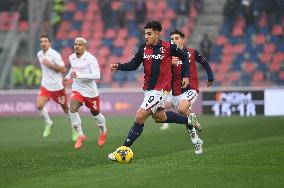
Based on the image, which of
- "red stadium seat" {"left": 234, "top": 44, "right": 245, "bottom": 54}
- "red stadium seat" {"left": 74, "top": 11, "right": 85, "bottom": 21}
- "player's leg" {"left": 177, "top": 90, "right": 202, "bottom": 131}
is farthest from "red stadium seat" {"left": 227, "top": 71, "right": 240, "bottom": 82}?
"player's leg" {"left": 177, "top": 90, "right": 202, "bottom": 131}

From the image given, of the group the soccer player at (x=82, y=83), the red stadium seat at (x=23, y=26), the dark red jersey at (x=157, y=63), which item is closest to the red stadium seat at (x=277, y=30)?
the red stadium seat at (x=23, y=26)

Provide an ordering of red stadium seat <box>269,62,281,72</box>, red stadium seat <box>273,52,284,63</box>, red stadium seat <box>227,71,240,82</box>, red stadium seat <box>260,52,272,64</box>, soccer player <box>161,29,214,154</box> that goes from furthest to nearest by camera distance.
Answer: red stadium seat <box>260,52,272,64</box>, red stadium seat <box>273,52,284,63</box>, red stadium seat <box>269,62,281,72</box>, red stadium seat <box>227,71,240,82</box>, soccer player <box>161,29,214,154</box>

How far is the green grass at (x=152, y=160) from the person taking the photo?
29.5 ft

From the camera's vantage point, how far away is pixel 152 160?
38.0 ft

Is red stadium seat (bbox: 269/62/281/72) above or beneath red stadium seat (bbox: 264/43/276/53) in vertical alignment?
beneath

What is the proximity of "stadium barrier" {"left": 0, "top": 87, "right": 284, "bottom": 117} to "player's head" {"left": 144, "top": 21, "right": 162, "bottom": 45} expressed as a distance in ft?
49.8

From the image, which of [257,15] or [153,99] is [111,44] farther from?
[153,99]

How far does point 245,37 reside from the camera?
3127 cm

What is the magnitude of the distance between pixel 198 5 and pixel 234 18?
70.2 inches

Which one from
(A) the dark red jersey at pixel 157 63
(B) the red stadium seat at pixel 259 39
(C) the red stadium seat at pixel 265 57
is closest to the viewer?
(A) the dark red jersey at pixel 157 63

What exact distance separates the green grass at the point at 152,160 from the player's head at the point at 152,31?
6.21 feet

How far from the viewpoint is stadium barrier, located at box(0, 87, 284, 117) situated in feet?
86.1

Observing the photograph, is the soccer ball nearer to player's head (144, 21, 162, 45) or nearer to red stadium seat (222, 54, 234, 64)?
player's head (144, 21, 162, 45)

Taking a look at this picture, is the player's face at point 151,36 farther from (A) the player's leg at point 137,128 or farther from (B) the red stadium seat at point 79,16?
(B) the red stadium seat at point 79,16
